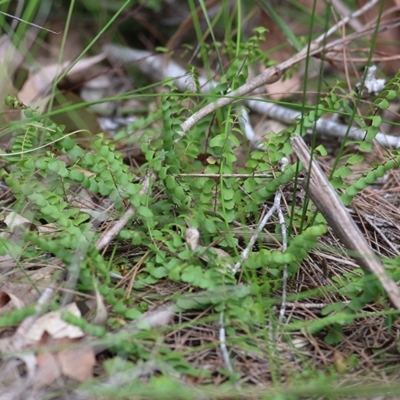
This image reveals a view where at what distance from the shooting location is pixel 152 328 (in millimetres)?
1324

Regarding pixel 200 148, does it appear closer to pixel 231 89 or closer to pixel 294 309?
pixel 231 89

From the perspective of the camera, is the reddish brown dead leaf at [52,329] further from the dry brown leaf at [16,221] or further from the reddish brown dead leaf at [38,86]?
the reddish brown dead leaf at [38,86]

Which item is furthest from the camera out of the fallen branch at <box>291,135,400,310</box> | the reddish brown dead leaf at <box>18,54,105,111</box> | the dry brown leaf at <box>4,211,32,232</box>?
the reddish brown dead leaf at <box>18,54,105,111</box>

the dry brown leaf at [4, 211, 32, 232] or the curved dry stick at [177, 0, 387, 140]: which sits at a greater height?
the curved dry stick at [177, 0, 387, 140]

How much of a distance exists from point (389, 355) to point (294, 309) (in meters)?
0.24

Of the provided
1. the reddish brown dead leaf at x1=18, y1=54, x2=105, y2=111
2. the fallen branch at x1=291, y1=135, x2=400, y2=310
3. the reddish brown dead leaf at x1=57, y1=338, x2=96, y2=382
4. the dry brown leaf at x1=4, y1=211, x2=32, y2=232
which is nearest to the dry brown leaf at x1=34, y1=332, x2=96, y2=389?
the reddish brown dead leaf at x1=57, y1=338, x2=96, y2=382

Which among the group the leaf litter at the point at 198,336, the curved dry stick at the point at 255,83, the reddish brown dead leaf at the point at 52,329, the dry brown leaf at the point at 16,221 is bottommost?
the leaf litter at the point at 198,336

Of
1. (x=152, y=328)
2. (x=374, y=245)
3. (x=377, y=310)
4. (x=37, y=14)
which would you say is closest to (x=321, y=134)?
(x=374, y=245)

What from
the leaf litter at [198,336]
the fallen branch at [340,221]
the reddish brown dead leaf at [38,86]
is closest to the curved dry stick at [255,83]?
the fallen branch at [340,221]

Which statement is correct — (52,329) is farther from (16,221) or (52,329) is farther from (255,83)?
(255,83)

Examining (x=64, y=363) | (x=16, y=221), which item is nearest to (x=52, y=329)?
(x=64, y=363)

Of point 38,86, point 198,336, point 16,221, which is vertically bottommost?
point 198,336

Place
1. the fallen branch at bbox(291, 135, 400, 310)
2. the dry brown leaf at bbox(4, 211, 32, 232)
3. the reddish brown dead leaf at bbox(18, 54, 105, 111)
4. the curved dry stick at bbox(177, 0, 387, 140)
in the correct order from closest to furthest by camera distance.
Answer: the fallen branch at bbox(291, 135, 400, 310) → the dry brown leaf at bbox(4, 211, 32, 232) → the curved dry stick at bbox(177, 0, 387, 140) → the reddish brown dead leaf at bbox(18, 54, 105, 111)

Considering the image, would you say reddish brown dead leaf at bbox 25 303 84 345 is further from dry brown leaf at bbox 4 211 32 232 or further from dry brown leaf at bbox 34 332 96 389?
dry brown leaf at bbox 4 211 32 232
